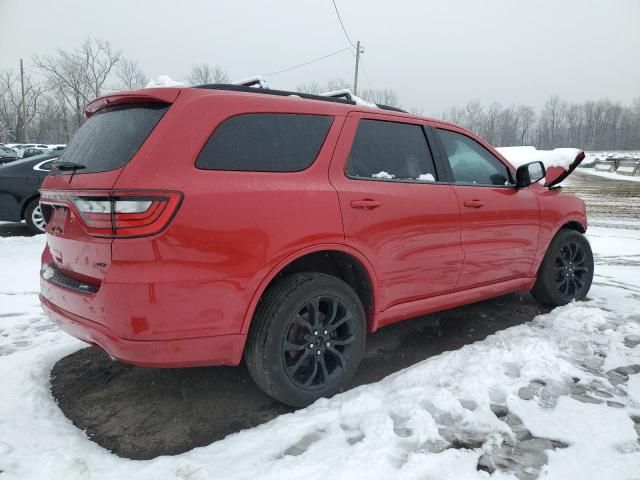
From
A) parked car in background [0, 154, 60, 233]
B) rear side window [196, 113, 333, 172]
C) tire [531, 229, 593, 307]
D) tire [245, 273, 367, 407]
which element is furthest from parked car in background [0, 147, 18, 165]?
tire [531, 229, 593, 307]

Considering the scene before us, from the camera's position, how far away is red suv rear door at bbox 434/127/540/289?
3.49 metres

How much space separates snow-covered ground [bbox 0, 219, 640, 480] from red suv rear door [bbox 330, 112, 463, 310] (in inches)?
23.6

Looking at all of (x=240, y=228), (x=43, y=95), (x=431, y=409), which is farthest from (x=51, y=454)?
(x=43, y=95)

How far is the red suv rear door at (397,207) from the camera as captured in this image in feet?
9.16

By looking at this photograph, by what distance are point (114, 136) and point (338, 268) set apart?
1.53m

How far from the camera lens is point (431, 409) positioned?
8.24ft

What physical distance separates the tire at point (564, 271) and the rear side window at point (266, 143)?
2.75 metres

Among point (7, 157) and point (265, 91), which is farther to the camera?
point (7, 157)

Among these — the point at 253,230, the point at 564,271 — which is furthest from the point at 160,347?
the point at 564,271

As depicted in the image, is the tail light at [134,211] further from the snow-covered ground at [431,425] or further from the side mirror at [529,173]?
the side mirror at [529,173]

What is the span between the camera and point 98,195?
2164 mm

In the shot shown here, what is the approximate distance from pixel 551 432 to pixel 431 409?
0.61m

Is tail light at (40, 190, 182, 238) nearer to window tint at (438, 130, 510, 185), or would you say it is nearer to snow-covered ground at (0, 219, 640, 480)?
snow-covered ground at (0, 219, 640, 480)

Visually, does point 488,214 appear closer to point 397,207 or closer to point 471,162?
point 471,162
